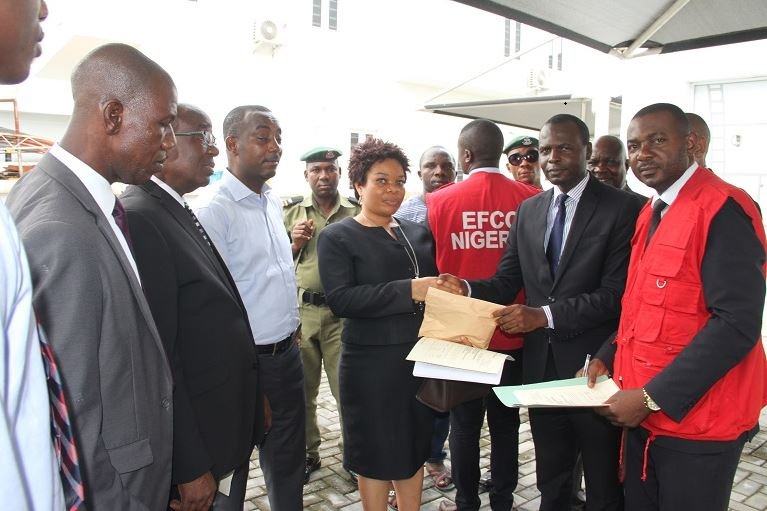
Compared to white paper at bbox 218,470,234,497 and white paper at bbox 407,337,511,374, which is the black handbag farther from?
white paper at bbox 218,470,234,497

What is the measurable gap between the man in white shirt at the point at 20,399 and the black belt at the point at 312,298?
339cm

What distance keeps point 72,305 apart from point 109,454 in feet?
1.38

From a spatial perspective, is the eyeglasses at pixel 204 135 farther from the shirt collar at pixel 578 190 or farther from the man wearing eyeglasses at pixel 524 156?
the man wearing eyeglasses at pixel 524 156

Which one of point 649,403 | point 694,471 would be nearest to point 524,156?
point 649,403

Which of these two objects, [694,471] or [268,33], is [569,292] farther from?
A: [268,33]

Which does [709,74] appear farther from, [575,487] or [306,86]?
[306,86]

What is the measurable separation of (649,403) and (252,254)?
2087mm

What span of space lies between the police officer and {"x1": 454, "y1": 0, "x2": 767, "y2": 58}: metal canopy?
1.89 metres

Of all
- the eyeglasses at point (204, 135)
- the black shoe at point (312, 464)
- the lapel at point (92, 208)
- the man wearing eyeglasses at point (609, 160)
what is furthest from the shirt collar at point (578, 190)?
the black shoe at point (312, 464)

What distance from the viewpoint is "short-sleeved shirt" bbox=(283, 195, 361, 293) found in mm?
4344

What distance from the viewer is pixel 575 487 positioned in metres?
3.70

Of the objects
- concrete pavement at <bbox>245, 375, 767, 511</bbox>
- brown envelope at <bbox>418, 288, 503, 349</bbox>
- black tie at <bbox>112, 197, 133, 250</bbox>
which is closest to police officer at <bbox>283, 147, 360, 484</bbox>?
concrete pavement at <bbox>245, 375, 767, 511</bbox>

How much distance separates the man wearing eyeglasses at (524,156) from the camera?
16.3 ft

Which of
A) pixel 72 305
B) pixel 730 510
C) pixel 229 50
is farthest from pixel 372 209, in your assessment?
pixel 229 50
